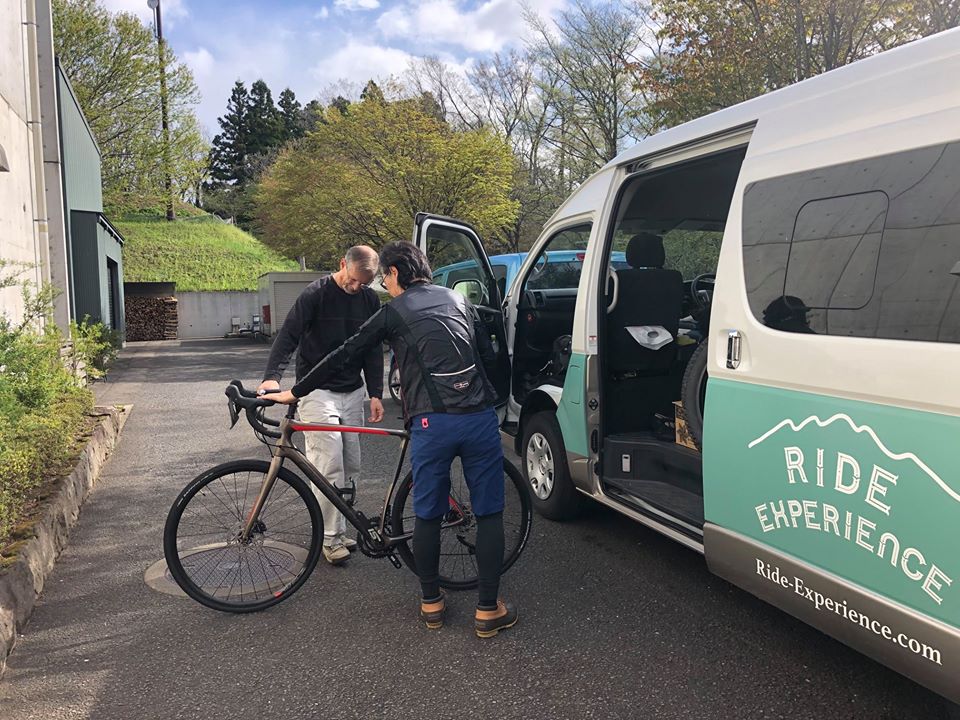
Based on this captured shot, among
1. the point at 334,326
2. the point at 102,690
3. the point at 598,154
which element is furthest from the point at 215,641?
the point at 598,154

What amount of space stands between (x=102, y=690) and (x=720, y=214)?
4.62 metres

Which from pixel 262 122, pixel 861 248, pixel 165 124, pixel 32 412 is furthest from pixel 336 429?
pixel 262 122

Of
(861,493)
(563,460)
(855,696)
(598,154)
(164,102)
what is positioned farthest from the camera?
(164,102)

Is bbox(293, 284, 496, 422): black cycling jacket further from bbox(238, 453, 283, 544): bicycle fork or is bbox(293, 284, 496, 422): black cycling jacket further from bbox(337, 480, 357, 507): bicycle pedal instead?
bbox(337, 480, 357, 507): bicycle pedal

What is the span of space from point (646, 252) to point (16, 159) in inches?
325

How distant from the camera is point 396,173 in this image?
19.9 meters

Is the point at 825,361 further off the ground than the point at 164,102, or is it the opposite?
the point at 164,102

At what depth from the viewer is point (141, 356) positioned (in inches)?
803

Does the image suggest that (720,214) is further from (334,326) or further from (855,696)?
(855,696)

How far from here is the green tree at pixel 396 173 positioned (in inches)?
784

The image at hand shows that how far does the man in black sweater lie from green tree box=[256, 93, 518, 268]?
16149 millimetres

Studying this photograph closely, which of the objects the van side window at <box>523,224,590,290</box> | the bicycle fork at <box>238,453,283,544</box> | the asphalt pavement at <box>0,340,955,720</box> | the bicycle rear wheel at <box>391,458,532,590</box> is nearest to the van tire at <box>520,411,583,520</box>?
the asphalt pavement at <box>0,340,955,720</box>

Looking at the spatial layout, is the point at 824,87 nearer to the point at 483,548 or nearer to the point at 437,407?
the point at 437,407

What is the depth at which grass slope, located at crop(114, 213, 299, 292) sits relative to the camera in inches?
1547
